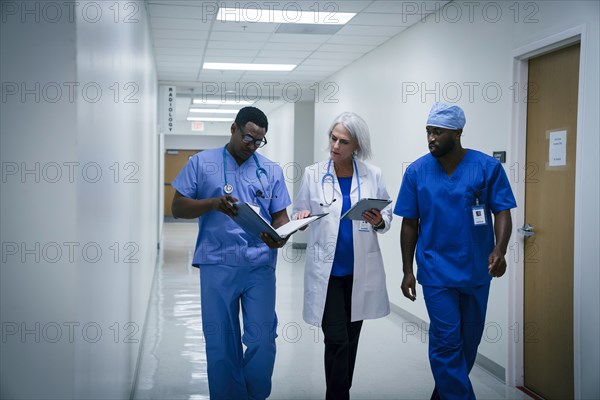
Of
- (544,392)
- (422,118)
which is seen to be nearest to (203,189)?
(544,392)

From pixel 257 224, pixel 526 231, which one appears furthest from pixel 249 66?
pixel 257 224

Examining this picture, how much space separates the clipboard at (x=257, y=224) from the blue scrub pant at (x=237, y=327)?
22 cm

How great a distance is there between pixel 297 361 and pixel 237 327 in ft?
4.81

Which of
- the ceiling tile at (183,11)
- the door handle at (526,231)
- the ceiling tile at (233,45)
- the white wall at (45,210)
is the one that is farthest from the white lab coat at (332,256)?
the ceiling tile at (233,45)

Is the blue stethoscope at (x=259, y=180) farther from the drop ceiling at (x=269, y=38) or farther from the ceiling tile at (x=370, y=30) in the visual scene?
the ceiling tile at (x=370, y=30)

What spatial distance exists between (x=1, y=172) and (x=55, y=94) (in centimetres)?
23

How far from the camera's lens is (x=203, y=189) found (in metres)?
2.67

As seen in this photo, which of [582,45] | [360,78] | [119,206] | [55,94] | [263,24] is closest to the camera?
[55,94]

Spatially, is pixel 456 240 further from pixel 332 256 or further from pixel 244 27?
pixel 244 27

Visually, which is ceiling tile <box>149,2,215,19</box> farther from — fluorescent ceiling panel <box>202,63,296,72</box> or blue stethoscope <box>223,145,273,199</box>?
blue stethoscope <box>223,145,273,199</box>

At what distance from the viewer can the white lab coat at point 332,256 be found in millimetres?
2773

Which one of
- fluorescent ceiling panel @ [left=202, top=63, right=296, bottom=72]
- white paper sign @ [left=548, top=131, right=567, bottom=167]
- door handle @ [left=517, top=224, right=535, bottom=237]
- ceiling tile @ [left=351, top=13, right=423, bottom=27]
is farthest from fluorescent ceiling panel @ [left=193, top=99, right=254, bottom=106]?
white paper sign @ [left=548, top=131, right=567, bottom=167]

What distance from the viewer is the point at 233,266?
2.61 m

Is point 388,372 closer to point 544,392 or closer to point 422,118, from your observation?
point 544,392
